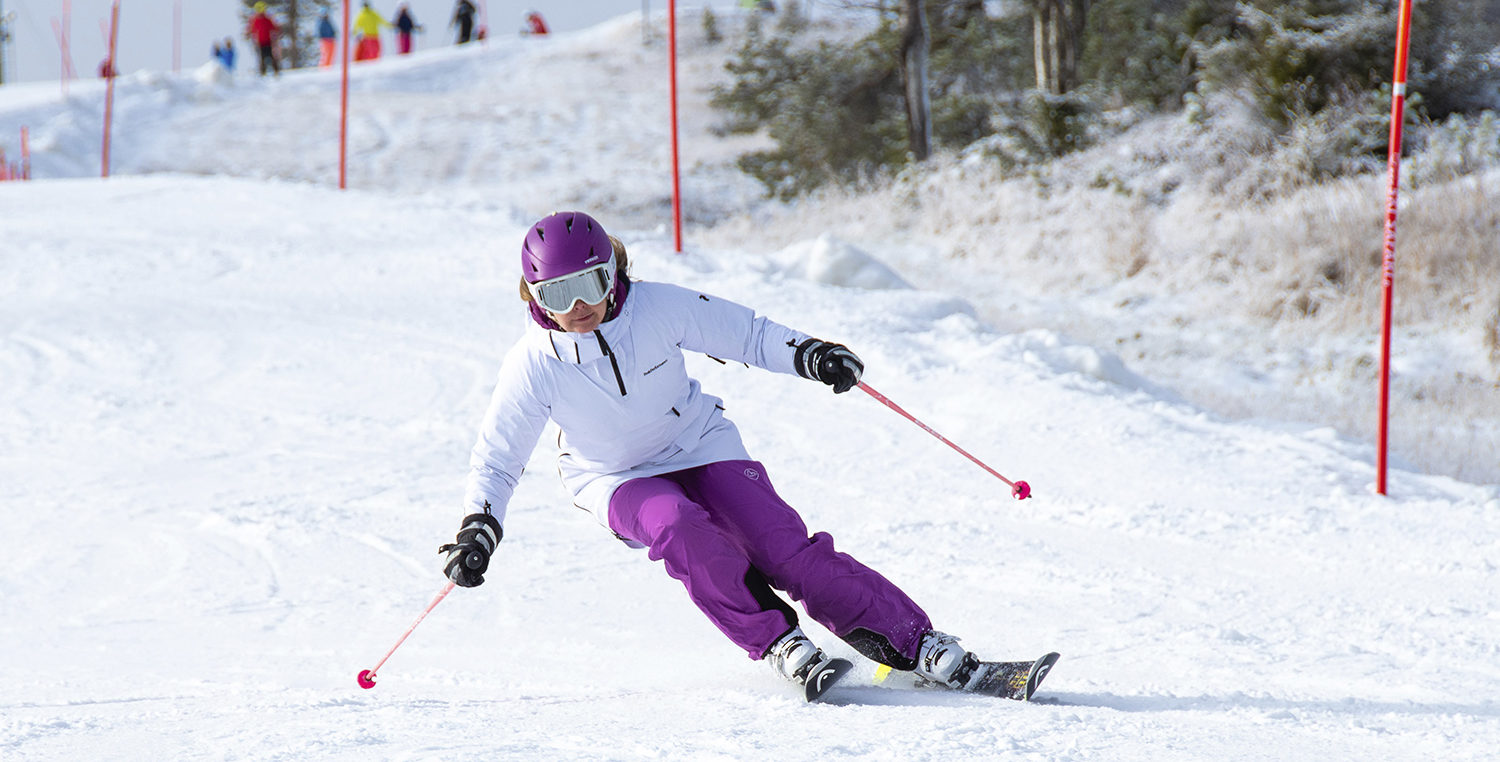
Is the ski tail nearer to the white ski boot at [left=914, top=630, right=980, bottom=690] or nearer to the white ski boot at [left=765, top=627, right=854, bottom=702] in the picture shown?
the white ski boot at [left=914, top=630, right=980, bottom=690]

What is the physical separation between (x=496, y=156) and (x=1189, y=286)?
46.0 ft

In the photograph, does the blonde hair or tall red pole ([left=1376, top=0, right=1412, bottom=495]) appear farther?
tall red pole ([left=1376, top=0, right=1412, bottom=495])

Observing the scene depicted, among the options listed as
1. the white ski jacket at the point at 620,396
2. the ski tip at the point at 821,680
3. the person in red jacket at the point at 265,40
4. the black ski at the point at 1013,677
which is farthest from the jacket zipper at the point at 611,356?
the person in red jacket at the point at 265,40

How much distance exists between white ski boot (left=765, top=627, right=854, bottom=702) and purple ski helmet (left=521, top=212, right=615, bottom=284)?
1.07 meters

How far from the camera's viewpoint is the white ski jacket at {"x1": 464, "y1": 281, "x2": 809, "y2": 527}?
3176mm

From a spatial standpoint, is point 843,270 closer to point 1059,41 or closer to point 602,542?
point 602,542

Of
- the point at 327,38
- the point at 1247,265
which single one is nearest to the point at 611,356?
the point at 1247,265

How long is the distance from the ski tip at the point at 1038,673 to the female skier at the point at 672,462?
0.11 metres

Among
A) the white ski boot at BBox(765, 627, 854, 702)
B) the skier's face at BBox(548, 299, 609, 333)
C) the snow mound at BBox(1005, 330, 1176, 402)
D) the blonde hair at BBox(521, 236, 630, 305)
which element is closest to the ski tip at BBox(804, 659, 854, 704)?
the white ski boot at BBox(765, 627, 854, 702)

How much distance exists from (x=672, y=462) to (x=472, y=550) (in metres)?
0.63

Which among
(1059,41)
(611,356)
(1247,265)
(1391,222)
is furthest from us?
(1059,41)

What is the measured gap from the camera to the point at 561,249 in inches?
120

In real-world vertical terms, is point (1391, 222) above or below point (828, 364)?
above

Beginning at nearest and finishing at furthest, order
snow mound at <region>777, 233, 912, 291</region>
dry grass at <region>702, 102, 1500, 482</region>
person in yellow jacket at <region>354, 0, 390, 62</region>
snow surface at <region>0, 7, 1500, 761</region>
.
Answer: snow surface at <region>0, 7, 1500, 761</region>
dry grass at <region>702, 102, 1500, 482</region>
snow mound at <region>777, 233, 912, 291</region>
person in yellow jacket at <region>354, 0, 390, 62</region>
